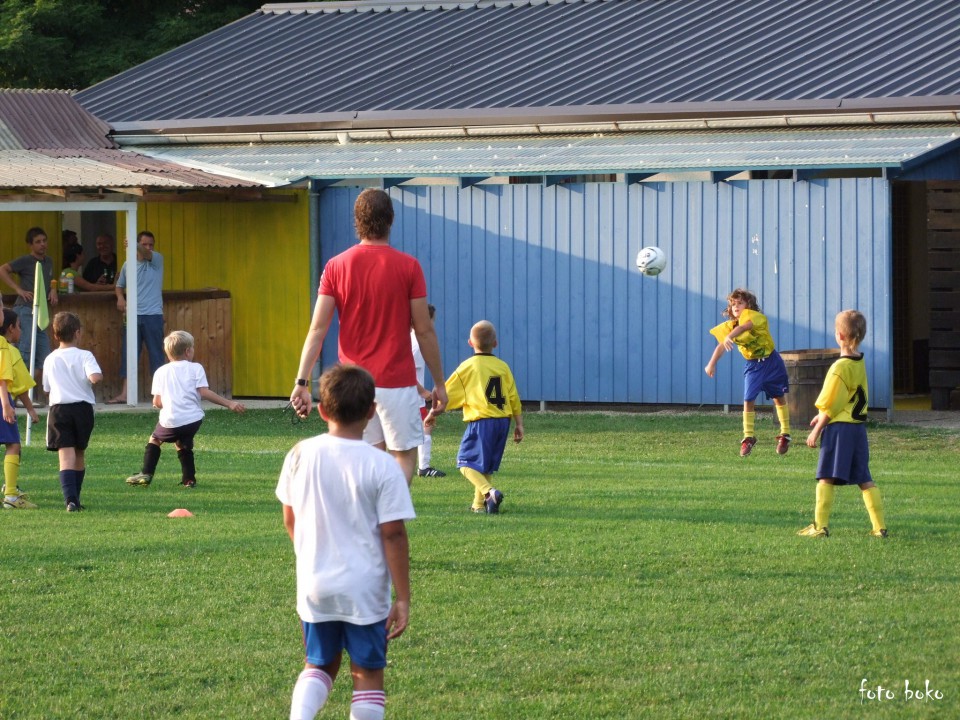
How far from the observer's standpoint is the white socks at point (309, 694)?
5.24 meters

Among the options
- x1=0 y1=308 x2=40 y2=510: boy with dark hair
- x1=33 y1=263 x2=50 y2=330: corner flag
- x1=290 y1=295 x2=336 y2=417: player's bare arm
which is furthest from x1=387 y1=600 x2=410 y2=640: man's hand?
x1=33 y1=263 x2=50 y2=330: corner flag

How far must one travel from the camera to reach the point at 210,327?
67.8 ft

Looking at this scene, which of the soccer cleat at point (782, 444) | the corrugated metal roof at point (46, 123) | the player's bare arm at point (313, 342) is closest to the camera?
the player's bare arm at point (313, 342)

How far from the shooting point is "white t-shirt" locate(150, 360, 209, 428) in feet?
41.1

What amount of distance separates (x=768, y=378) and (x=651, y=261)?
3.40m

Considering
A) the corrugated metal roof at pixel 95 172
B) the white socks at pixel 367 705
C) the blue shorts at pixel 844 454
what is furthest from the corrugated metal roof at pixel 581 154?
the white socks at pixel 367 705

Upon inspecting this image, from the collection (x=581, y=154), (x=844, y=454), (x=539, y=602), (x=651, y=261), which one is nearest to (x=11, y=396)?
→ (x=539, y=602)

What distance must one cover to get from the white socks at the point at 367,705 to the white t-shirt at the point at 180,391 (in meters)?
7.49

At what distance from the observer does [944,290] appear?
19.0 m

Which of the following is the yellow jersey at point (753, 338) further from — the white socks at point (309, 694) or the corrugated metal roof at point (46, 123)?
the corrugated metal roof at point (46, 123)

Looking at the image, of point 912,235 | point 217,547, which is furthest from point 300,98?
point 217,547

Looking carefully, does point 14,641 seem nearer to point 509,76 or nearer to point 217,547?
point 217,547

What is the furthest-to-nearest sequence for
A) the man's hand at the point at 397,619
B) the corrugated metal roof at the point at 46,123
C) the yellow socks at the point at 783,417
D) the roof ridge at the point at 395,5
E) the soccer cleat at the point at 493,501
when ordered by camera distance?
the roof ridge at the point at 395,5 < the corrugated metal roof at the point at 46,123 < the yellow socks at the point at 783,417 < the soccer cleat at the point at 493,501 < the man's hand at the point at 397,619

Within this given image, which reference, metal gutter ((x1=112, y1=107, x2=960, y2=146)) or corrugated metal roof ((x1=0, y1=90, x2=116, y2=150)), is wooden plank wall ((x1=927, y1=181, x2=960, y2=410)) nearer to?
metal gutter ((x1=112, y1=107, x2=960, y2=146))
